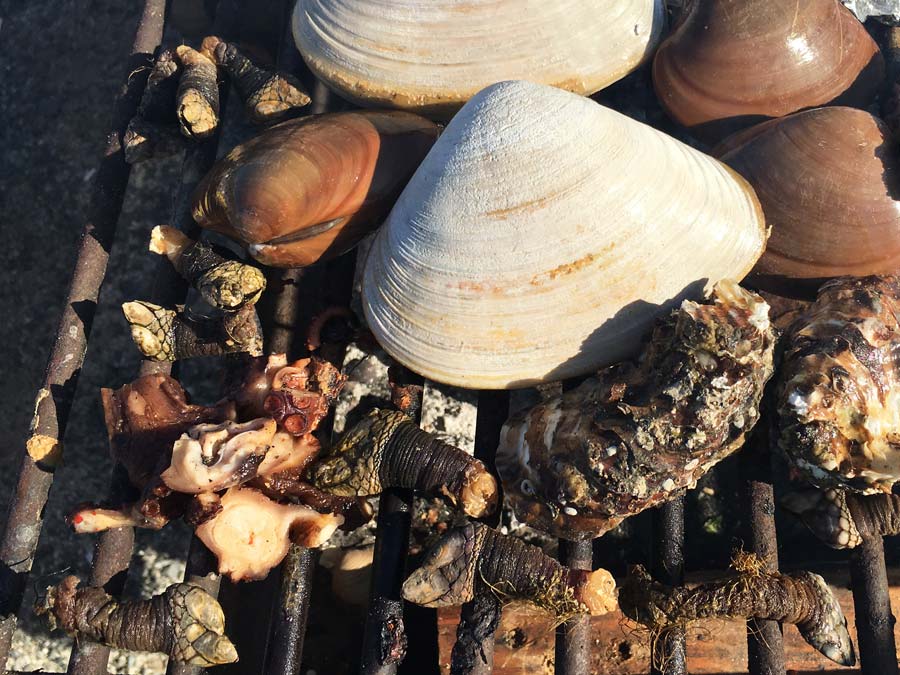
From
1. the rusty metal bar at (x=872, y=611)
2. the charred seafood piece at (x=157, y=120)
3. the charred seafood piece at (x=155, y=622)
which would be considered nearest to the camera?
the charred seafood piece at (x=155, y=622)

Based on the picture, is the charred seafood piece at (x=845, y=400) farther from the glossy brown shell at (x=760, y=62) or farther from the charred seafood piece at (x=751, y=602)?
the glossy brown shell at (x=760, y=62)

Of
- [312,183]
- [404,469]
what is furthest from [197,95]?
[404,469]

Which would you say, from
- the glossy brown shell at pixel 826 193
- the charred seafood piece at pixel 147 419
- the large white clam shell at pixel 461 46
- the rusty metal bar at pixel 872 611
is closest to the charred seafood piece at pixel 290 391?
the charred seafood piece at pixel 147 419

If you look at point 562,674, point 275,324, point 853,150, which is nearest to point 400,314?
point 275,324

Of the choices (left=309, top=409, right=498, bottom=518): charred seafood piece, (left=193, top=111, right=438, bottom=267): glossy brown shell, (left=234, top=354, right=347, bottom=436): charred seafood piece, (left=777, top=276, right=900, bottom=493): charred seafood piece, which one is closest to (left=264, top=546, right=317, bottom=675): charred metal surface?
(left=309, top=409, right=498, bottom=518): charred seafood piece

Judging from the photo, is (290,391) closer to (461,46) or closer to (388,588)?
(388,588)

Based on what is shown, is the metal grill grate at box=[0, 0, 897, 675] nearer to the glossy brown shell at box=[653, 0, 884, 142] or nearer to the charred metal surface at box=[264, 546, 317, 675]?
the charred metal surface at box=[264, 546, 317, 675]

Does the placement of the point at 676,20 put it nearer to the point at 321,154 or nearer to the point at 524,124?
the point at 524,124
